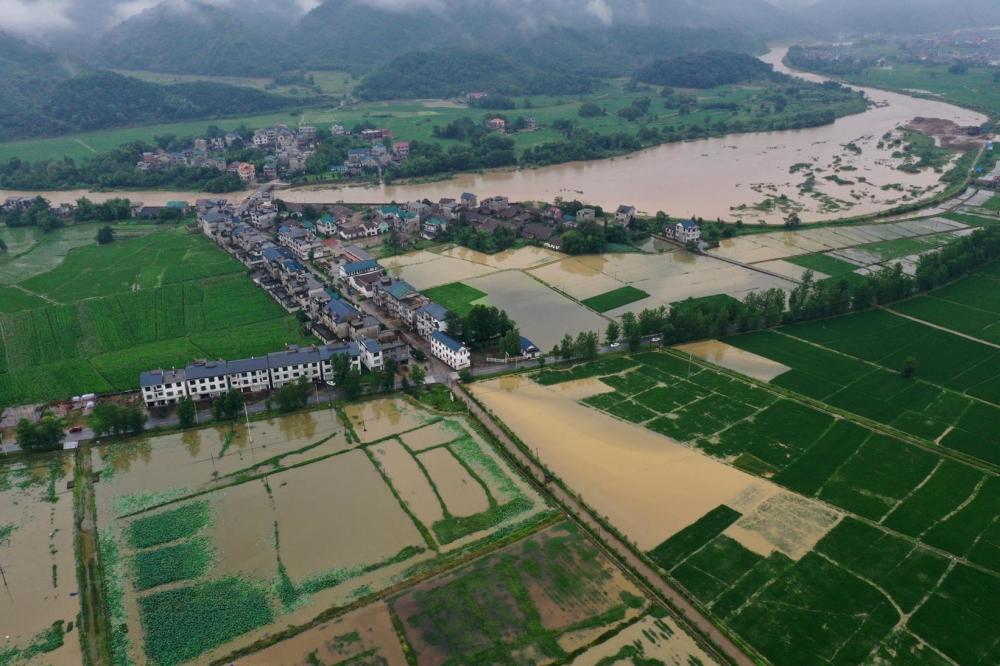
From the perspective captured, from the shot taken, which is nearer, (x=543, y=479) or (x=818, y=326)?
(x=543, y=479)

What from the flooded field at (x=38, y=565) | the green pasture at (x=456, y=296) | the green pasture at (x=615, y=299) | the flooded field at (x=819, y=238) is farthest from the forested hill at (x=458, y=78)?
the flooded field at (x=38, y=565)

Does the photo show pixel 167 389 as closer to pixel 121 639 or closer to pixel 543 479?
pixel 121 639

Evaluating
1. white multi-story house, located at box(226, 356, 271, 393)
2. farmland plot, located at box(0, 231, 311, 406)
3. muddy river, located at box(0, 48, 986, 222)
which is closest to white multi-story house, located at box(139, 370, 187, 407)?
white multi-story house, located at box(226, 356, 271, 393)

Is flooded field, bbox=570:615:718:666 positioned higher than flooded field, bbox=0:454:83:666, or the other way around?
flooded field, bbox=0:454:83:666

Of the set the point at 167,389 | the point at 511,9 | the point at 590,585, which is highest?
the point at 511,9

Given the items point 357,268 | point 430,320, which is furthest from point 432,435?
point 357,268

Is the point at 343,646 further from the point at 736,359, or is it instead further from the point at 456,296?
the point at 456,296

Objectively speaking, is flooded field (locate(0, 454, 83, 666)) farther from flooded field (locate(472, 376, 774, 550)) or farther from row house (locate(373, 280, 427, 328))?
row house (locate(373, 280, 427, 328))

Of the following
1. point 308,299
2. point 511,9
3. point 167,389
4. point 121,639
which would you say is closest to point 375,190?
point 308,299
